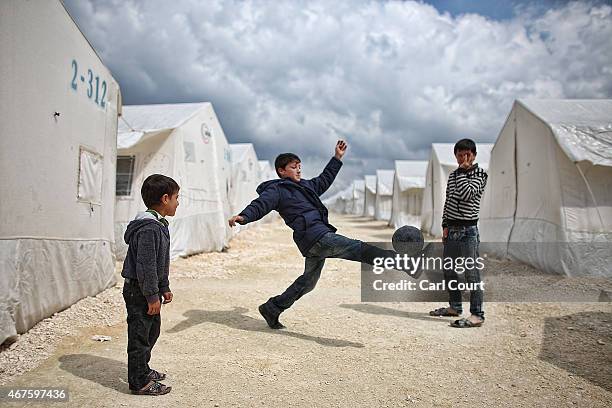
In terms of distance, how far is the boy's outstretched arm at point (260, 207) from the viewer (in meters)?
3.18

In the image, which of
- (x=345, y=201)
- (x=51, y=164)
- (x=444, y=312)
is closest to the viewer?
(x=51, y=164)

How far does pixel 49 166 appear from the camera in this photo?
385cm

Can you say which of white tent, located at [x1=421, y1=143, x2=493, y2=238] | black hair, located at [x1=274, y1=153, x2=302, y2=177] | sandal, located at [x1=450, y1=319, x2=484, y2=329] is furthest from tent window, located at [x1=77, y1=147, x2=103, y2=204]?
white tent, located at [x1=421, y1=143, x2=493, y2=238]

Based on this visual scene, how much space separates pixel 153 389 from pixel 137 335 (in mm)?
337

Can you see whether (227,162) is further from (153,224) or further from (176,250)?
(153,224)

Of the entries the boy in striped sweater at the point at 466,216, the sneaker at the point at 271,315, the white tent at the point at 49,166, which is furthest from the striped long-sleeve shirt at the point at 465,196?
the white tent at the point at 49,166

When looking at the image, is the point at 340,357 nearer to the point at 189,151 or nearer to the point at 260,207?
the point at 260,207

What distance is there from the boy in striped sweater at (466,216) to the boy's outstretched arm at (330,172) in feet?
4.00

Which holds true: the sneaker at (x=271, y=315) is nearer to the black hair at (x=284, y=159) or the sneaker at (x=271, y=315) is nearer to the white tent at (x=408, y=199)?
the black hair at (x=284, y=159)

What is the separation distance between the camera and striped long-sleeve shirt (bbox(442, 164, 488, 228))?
4.05 meters

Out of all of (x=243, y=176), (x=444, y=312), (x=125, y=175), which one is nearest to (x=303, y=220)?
(x=444, y=312)

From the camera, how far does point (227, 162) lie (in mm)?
12406

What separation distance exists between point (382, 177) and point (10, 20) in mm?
26998

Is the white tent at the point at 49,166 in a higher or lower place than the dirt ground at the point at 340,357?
higher
